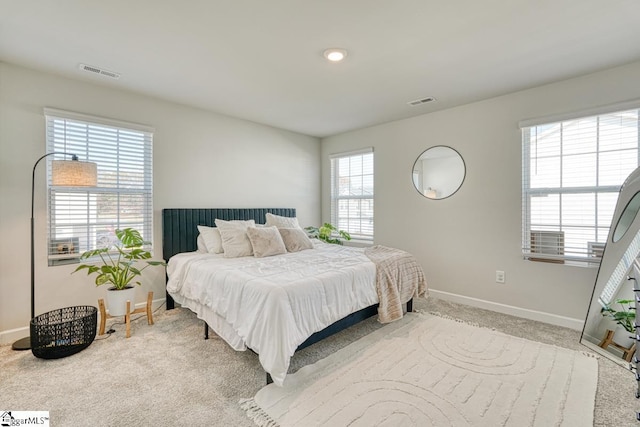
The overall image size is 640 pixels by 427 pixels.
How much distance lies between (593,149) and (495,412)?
8.79 ft

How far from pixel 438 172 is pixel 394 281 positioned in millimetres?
1810

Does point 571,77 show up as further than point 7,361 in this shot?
Yes

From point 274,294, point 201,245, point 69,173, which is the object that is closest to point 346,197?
point 201,245

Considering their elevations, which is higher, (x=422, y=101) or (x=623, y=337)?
(x=422, y=101)

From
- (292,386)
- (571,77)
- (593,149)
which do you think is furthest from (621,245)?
(292,386)

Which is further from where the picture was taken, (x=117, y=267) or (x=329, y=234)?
(x=329, y=234)

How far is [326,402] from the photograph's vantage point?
5.80 ft

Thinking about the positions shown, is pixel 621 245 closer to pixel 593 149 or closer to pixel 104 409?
pixel 593 149

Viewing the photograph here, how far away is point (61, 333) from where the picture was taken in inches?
92.0

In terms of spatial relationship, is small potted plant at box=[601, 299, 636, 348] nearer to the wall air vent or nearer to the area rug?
the area rug

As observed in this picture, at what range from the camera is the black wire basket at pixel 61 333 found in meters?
2.25

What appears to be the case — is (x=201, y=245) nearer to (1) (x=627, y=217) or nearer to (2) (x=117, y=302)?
(2) (x=117, y=302)

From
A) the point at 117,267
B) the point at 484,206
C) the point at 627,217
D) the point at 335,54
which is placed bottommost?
the point at 117,267

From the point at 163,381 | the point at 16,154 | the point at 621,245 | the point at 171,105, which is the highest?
the point at 171,105
